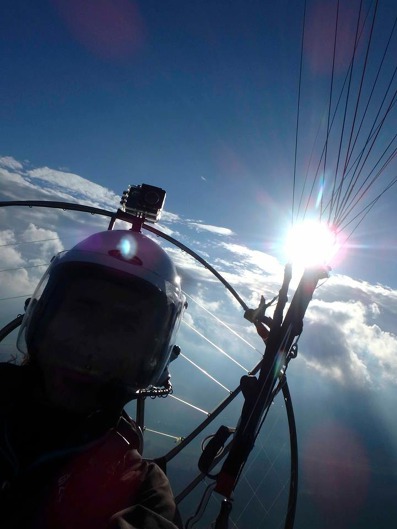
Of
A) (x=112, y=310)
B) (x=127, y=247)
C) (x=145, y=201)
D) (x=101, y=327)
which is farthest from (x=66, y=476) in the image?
(x=145, y=201)

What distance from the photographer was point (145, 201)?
4.85 meters

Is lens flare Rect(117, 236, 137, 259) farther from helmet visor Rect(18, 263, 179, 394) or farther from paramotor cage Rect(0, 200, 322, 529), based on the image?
paramotor cage Rect(0, 200, 322, 529)

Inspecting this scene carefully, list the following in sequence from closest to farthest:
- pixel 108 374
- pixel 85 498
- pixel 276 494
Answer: pixel 85 498 < pixel 108 374 < pixel 276 494

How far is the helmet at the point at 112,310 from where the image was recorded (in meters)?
2.60

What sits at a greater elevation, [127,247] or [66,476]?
[127,247]

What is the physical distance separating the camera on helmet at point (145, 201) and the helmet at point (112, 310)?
4.48ft

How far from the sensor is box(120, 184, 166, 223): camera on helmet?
4.84 m

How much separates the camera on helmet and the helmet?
1.37 m

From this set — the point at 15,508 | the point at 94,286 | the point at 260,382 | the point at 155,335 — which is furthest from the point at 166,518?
the point at 260,382

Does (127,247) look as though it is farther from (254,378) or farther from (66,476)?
(254,378)

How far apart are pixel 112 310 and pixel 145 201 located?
254 centimetres

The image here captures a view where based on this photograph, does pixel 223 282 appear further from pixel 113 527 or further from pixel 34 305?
pixel 113 527

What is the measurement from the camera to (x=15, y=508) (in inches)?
65.1

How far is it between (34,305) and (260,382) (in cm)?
289
